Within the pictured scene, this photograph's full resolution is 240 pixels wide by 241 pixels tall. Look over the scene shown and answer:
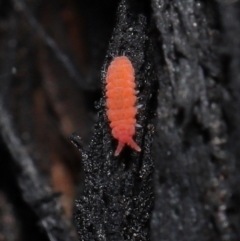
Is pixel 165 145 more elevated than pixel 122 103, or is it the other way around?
pixel 122 103

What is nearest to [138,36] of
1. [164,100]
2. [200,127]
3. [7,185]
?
[164,100]

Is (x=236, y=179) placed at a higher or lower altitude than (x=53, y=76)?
lower

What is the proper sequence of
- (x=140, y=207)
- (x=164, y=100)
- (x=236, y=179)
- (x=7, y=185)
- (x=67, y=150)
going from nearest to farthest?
(x=236, y=179)
(x=164, y=100)
(x=140, y=207)
(x=7, y=185)
(x=67, y=150)

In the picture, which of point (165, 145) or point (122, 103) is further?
point (122, 103)

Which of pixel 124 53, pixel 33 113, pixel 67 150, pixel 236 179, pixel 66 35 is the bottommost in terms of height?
pixel 236 179

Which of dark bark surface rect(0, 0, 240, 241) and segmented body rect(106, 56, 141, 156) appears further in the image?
segmented body rect(106, 56, 141, 156)

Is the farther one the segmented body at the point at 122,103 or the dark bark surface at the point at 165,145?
the segmented body at the point at 122,103

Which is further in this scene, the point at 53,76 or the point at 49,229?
the point at 53,76

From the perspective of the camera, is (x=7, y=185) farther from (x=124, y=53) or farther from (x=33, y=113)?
Answer: (x=124, y=53)
